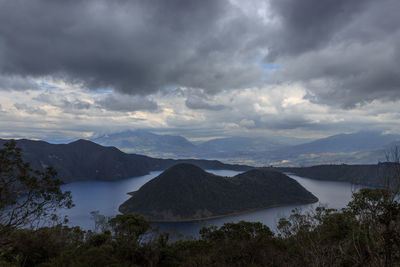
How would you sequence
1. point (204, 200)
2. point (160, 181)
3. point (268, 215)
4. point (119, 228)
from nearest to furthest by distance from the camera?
1. point (119, 228)
2. point (268, 215)
3. point (204, 200)
4. point (160, 181)

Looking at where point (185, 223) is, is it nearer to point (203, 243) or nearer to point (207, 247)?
point (203, 243)

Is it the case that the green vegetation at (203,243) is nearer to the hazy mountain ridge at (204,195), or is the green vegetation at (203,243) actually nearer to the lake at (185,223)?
the lake at (185,223)

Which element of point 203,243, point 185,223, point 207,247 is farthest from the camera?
point 185,223

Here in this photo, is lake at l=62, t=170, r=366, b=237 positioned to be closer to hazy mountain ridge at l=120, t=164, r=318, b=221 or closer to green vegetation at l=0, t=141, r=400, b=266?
hazy mountain ridge at l=120, t=164, r=318, b=221

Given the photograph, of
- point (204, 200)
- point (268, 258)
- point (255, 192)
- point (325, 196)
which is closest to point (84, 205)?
point (204, 200)

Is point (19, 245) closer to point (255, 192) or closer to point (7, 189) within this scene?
point (7, 189)

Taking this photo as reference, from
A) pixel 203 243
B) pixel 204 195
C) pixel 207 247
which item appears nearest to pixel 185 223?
pixel 204 195

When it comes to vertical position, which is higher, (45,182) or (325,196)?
(45,182)

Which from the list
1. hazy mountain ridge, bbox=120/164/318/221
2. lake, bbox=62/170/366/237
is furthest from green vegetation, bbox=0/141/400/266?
hazy mountain ridge, bbox=120/164/318/221
